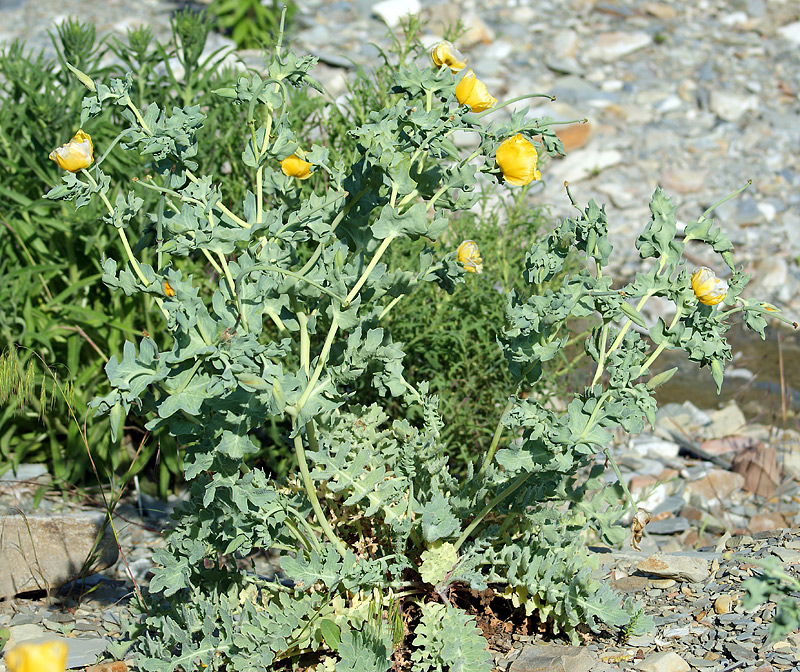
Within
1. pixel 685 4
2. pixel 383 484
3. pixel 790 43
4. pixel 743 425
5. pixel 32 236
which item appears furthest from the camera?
pixel 685 4

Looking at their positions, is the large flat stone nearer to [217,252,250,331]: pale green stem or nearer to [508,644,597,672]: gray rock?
[217,252,250,331]: pale green stem

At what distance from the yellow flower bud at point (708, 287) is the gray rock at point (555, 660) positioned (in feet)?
2.78

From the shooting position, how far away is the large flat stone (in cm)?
257

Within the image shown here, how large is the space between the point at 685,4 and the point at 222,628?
7.62m

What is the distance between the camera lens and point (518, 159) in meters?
1.94

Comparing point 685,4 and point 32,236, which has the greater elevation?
point 32,236

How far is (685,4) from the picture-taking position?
26.7ft

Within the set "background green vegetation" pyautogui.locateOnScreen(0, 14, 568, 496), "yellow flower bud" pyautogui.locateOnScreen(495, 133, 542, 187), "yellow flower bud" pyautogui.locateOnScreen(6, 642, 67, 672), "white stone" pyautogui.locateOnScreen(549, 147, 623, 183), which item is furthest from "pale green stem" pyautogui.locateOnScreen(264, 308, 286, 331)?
A: "white stone" pyautogui.locateOnScreen(549, 147, 623, 183)

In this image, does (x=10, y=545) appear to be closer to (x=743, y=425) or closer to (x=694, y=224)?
(x=694, y=224)

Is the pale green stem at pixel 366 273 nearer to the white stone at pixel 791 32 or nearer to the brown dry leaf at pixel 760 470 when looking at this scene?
the brown dry leaf at pixel 760 470

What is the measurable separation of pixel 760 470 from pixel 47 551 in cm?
264

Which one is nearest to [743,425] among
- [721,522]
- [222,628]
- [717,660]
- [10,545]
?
[721,522]

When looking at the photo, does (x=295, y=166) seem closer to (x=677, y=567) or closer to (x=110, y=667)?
(x=110, y=667)

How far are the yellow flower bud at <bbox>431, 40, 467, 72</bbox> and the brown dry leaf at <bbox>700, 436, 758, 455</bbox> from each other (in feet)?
7.95
